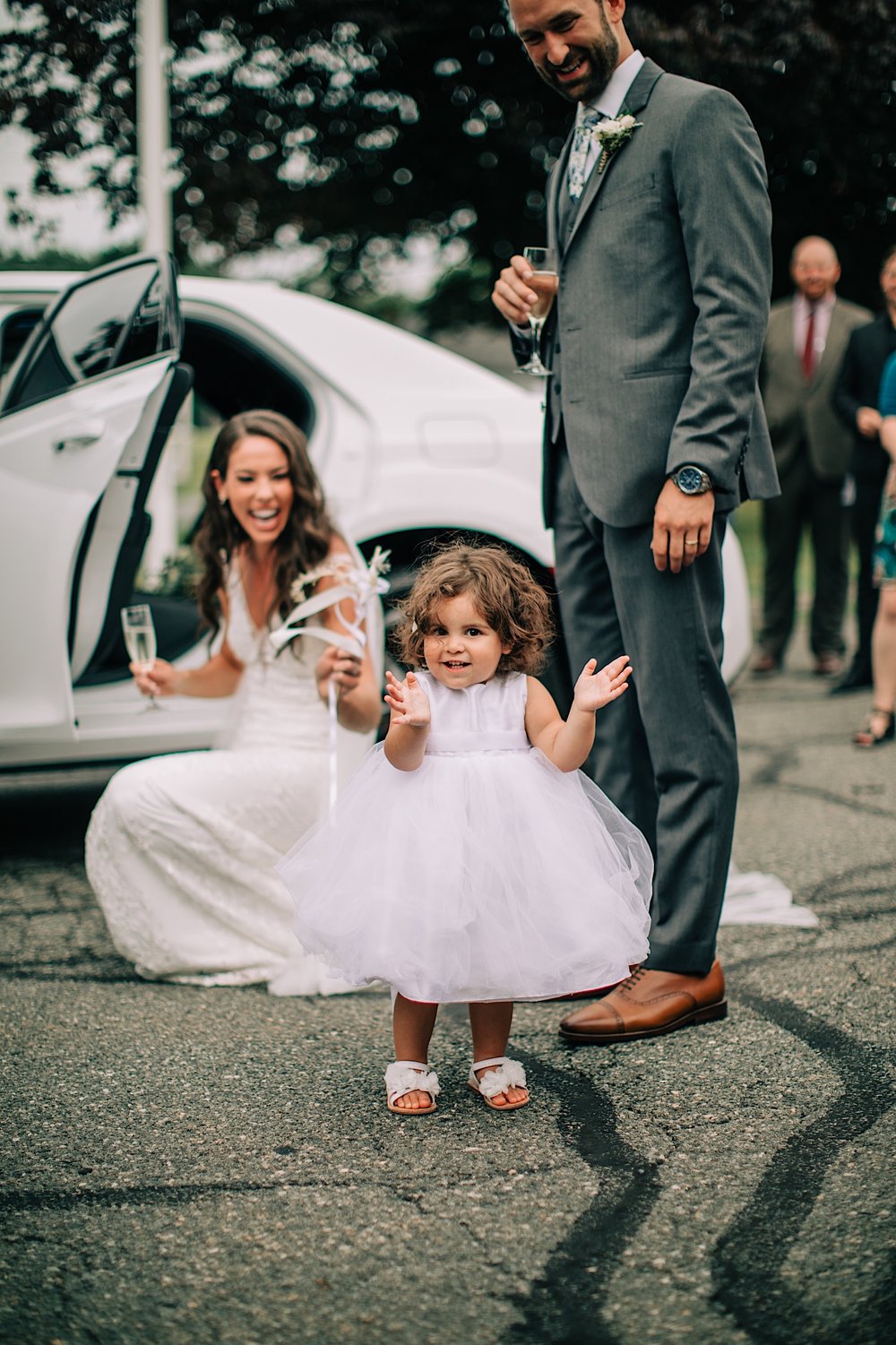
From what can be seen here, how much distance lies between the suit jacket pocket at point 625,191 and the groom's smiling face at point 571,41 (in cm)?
16

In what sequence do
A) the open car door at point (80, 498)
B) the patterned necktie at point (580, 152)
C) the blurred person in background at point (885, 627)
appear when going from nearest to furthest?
the patterned necktie at point (580, 152)
the open car door at point (80, 498)
the blurred person in background at point (885, 627)

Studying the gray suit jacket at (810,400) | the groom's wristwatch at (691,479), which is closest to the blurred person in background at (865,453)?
the gray suit jacket at (810,400)

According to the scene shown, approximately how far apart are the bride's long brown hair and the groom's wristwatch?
110 centimetres

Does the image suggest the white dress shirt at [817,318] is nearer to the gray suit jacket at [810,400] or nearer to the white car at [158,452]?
the gray suit jacket at [810,400]

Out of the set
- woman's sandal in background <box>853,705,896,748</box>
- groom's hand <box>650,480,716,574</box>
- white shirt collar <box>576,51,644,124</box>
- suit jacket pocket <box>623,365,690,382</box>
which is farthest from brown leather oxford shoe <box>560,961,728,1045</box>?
woman's sandal in background <box>853,705,896,748</box>

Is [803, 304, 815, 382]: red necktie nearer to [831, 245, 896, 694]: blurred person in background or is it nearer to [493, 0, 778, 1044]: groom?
[831, 245, 896, 694]: blurred person in background

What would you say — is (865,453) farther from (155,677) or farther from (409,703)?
(409,703)

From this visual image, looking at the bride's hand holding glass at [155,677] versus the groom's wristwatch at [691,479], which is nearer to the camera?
the groom's wristwatch at [691,479]

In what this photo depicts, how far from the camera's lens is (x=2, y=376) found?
14.4ft

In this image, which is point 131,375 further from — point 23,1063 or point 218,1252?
point 218,1252

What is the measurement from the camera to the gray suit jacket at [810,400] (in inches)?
273

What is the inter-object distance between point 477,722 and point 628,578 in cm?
57

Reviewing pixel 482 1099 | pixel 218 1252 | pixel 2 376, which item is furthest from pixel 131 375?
pixel 218 1252

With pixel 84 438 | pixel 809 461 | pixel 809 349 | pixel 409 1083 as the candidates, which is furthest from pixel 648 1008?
pixel 809 349
